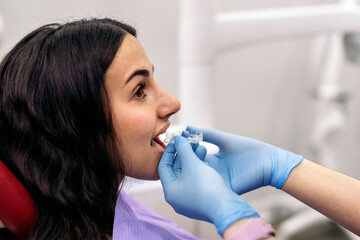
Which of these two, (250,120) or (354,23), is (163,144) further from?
(250,120)

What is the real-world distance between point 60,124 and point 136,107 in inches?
6.0

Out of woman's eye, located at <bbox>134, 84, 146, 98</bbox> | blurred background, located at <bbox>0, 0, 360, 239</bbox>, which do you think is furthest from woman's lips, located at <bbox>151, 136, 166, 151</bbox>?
blurred background, located at <bbox>0, 0, 360, 239</bbox>

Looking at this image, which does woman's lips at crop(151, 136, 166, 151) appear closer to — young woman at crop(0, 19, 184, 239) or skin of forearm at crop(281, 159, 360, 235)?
young woman at crop(0, 19, 184, 239)

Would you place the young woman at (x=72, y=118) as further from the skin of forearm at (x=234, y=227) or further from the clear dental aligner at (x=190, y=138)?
the skin of forearm at (x=234, y=227)

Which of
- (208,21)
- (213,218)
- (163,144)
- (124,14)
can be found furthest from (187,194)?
(124,14)

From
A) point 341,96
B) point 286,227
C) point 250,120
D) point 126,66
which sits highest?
point 126,66

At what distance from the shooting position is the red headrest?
582mm

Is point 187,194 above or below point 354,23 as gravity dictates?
below

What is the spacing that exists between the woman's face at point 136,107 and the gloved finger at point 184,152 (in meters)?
0.05

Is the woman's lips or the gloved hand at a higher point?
the woman's lips

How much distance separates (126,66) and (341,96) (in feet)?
4.22

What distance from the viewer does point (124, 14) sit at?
139 centimetres

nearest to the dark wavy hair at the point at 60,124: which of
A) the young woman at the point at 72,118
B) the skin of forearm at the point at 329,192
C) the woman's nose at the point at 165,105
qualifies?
the young woman at the point at 72,118

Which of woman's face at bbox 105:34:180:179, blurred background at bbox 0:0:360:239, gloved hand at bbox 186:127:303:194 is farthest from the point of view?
blurred background at bbox 0:0:360:239
